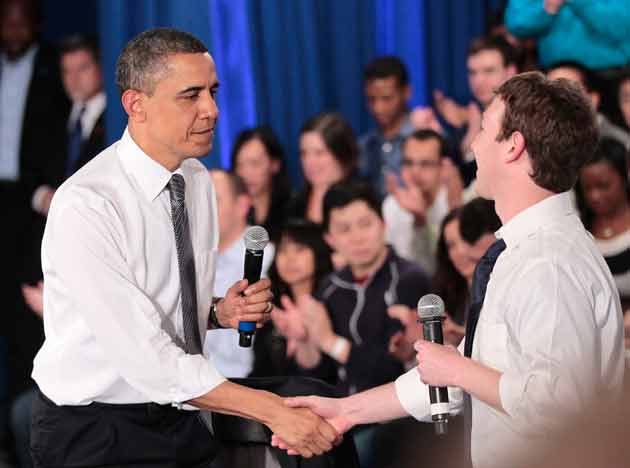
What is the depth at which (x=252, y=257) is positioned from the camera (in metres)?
2.35

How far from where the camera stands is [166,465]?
7.34 feet

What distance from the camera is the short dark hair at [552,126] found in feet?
6.75

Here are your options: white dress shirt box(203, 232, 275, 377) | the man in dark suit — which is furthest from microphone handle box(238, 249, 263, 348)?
the man in dark suit

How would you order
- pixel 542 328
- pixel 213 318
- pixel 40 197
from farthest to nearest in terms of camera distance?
pixel 40 197, pixel 213 318, pixel 542 328

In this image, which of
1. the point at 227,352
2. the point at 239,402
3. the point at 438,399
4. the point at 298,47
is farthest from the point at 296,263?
the point at 438,399

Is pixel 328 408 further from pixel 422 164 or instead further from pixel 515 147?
pixel 422 164

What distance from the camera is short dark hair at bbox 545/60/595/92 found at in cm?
414

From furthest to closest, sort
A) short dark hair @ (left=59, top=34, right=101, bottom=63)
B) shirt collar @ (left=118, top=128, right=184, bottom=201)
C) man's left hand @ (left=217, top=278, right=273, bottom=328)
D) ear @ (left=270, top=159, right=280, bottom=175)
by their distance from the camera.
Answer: short dark hair @ (left=59, top=34, right=101, bottom=63)
ear @ (left=270, top=159, right=280, bottom=175)
man's left hand @ (left=217, top=278, right=273, bottom=328)
shirt collar @ (left=118, top=128, right=184, bottom=201)

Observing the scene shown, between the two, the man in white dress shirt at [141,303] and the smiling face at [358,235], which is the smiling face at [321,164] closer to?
the smiling face at [358,235]

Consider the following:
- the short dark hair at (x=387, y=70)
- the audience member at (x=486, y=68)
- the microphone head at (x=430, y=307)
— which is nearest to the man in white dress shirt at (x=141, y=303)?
the microphone head at (x=430, y=307)

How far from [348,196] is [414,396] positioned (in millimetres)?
1808

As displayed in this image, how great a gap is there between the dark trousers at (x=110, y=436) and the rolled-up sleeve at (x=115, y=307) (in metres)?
0.07

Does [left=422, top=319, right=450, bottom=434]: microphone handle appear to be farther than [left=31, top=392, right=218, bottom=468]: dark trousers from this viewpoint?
No

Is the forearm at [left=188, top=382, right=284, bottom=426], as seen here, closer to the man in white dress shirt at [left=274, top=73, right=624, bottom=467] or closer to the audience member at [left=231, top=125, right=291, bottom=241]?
the man in white dress shirt at [left=274, top=73, right=624, bottom=467]
